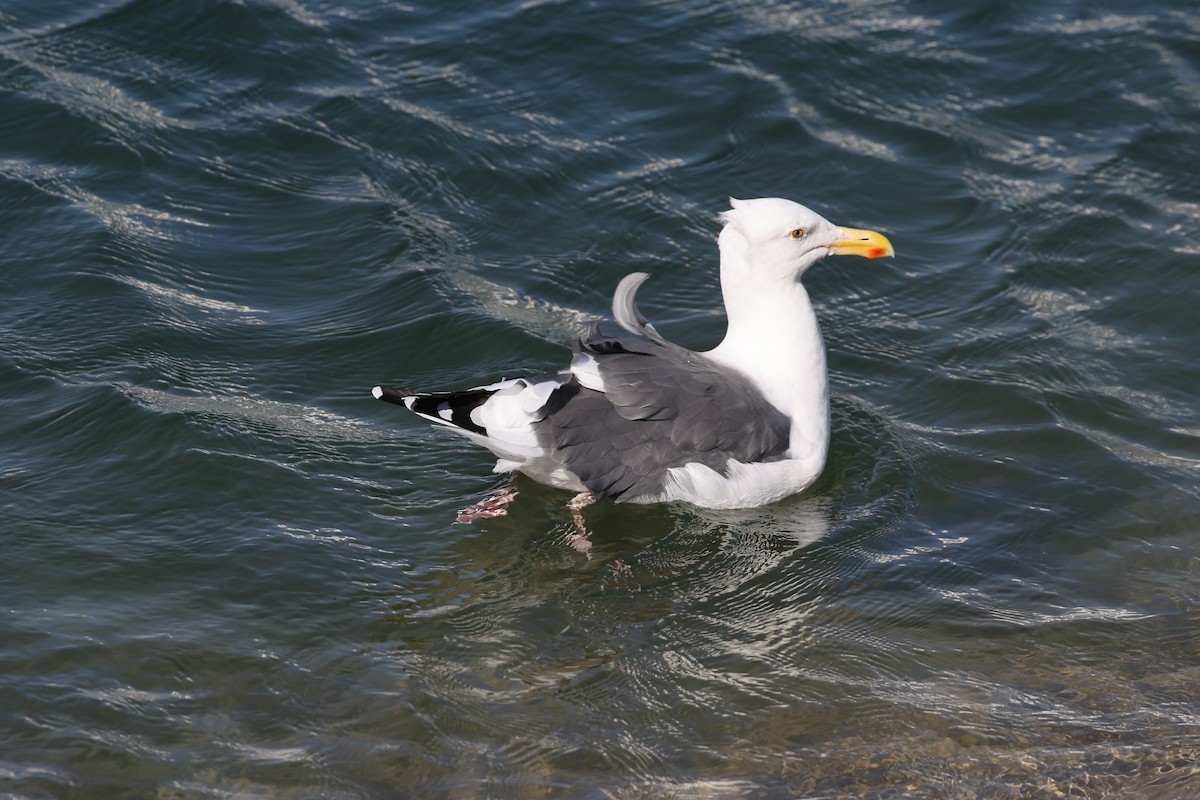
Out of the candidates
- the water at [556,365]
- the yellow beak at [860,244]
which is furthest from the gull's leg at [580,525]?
the yellow beak at [860,244]

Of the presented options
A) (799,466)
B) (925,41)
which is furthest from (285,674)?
(925,41)

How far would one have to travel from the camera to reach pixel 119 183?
9531 mm

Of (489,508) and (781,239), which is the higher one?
A: (781,239)

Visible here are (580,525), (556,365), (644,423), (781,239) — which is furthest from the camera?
(556,365)

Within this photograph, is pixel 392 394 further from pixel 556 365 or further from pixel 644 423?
pixel 556 365

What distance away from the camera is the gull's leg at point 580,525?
22.4 ft

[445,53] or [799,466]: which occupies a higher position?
[445,53]

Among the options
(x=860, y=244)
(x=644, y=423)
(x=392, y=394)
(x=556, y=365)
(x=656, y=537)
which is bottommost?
(x=656, y=537)

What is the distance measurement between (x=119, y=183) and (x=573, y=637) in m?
5.29

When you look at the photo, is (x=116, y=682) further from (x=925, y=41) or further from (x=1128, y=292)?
(x=925, y=41)

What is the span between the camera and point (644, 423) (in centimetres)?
681

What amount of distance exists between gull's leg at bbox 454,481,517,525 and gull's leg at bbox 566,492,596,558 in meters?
0.32

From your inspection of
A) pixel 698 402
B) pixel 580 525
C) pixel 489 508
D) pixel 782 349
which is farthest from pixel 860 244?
pixel 489 508

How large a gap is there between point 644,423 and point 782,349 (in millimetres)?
920
